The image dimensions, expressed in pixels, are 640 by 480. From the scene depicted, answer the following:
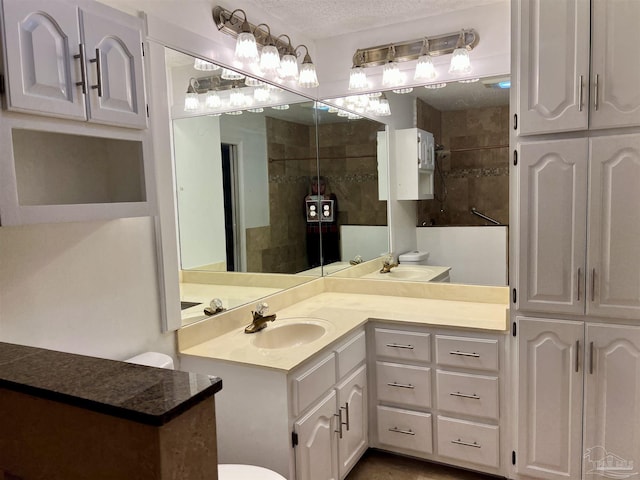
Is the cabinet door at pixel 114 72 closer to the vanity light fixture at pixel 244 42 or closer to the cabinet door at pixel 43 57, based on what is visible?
the cabinet door at pixel 43 57

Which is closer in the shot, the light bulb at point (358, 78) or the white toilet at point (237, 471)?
the white toilet at point (237, 471)

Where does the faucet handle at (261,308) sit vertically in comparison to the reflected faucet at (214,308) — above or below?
below

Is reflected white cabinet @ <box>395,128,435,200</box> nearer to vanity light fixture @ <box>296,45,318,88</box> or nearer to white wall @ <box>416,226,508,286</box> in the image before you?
white wall @ <box>416,226,508,286</box>

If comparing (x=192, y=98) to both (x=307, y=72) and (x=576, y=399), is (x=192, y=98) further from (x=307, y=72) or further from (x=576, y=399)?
(x=576, y=399)

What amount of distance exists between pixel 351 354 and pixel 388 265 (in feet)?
3.24

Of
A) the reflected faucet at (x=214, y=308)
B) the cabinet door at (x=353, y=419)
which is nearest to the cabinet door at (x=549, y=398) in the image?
the cabinet door at (x=353, y=419)

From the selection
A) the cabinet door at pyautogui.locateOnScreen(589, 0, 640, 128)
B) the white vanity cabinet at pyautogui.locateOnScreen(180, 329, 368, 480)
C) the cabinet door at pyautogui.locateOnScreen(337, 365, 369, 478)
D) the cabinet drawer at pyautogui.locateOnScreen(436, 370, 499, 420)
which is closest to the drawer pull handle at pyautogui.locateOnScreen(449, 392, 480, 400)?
the cabinet drawer at pyautogui.locateOnScreen(436, 370, 499, 420)

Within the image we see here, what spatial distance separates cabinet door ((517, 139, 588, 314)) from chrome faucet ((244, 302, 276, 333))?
1234 mm

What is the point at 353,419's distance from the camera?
7.48ft

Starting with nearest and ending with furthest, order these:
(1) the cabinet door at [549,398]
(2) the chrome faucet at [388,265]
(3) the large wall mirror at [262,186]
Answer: (1) the cabinet door at [549,398] < (3) the large wall mirror at [262,186] < (2) the chrome faucet at [388,265]

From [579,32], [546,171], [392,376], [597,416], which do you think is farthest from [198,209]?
[597,416]

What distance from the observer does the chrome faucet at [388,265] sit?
309cm

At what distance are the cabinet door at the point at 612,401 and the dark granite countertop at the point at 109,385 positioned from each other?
6.11ft

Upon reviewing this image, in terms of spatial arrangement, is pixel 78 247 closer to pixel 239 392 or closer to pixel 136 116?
pixel 136 116
